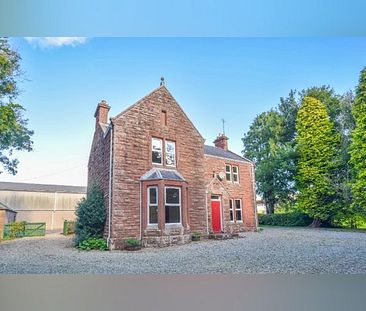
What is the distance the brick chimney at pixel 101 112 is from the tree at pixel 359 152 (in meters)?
3.64

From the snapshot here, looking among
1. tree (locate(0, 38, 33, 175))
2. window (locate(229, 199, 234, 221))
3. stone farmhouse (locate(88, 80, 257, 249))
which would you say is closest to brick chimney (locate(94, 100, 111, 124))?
stone farmhouse (locate(88, 80, 257, 249))

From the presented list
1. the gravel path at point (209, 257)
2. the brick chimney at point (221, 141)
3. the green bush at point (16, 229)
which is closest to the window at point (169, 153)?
the brick chimney at point (221, 141)

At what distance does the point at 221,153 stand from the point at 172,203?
115 centimetres

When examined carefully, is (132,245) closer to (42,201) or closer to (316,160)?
(42,201)

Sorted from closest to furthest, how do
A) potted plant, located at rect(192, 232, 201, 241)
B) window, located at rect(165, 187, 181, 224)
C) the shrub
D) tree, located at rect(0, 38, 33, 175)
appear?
tree, located at rect(0, 38, 33, 175) → the shrub → potted plant, located at rect(192, 232, 201, 241) → window, located at rect(165, 187, 181, 224)

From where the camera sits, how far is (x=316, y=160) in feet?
13.6

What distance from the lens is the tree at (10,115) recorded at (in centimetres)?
358

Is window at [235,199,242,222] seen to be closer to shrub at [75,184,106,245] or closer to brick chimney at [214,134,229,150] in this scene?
brick chimney at [214,134,229,150]

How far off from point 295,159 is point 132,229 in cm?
267

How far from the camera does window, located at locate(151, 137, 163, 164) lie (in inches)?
174

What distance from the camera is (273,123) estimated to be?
4156 mm
